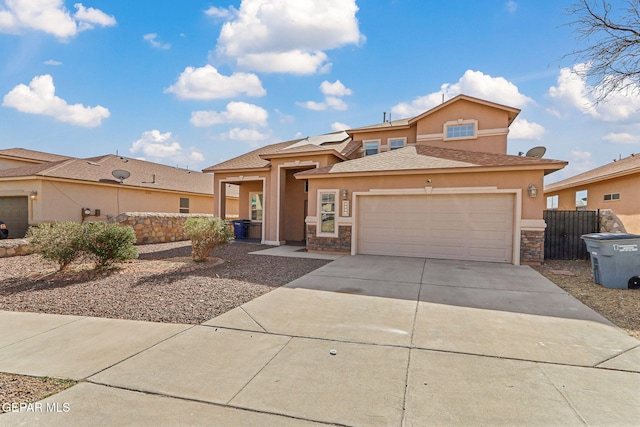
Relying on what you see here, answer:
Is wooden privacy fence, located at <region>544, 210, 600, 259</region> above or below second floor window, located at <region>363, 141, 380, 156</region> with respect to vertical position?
below

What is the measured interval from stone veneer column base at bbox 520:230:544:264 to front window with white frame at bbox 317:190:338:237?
6.17m

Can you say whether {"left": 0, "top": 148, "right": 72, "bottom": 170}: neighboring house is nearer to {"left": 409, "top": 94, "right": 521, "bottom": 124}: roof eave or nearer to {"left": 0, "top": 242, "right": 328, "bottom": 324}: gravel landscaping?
{"left": 0, "top": 242, "right": 328, "bottom": 324}: gravel landscaping

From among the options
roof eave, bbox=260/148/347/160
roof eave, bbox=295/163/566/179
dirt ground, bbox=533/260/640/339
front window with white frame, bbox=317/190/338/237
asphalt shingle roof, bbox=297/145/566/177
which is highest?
roof eave, bbox=260/148/347/160

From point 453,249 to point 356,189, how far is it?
155 inches

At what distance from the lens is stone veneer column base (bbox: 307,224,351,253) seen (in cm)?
1150

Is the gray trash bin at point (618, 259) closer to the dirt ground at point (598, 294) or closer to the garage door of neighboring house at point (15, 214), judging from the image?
the dirt ground at point (598, 294)

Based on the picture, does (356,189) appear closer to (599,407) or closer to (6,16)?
(599,407)

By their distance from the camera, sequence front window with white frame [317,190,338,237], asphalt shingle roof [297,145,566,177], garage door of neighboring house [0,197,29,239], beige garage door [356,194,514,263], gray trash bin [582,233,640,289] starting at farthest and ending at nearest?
garage door of neighboring house [0,197,29,239] < front window with white frame [317,190,338,237] < beige garage door [356,194,514,263] < asphalt shingle roof [297,145,566,177] < gray trash bin [582,233,640,289]

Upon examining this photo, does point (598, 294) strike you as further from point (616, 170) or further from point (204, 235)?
point (616, 170)

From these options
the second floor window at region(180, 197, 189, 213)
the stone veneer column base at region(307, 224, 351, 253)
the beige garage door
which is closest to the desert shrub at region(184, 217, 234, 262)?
the stone veneer column base at region(307, 224, 351, 253)

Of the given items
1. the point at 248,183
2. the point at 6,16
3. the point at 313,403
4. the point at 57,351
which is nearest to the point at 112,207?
the point at 248,183

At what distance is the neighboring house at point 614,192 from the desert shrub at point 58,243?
19.5m

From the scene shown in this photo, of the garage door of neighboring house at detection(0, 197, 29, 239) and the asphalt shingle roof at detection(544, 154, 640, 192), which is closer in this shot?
the asphalt shingle roof at detection(544, 154, 640, 192)

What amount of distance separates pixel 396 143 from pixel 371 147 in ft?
4.18
